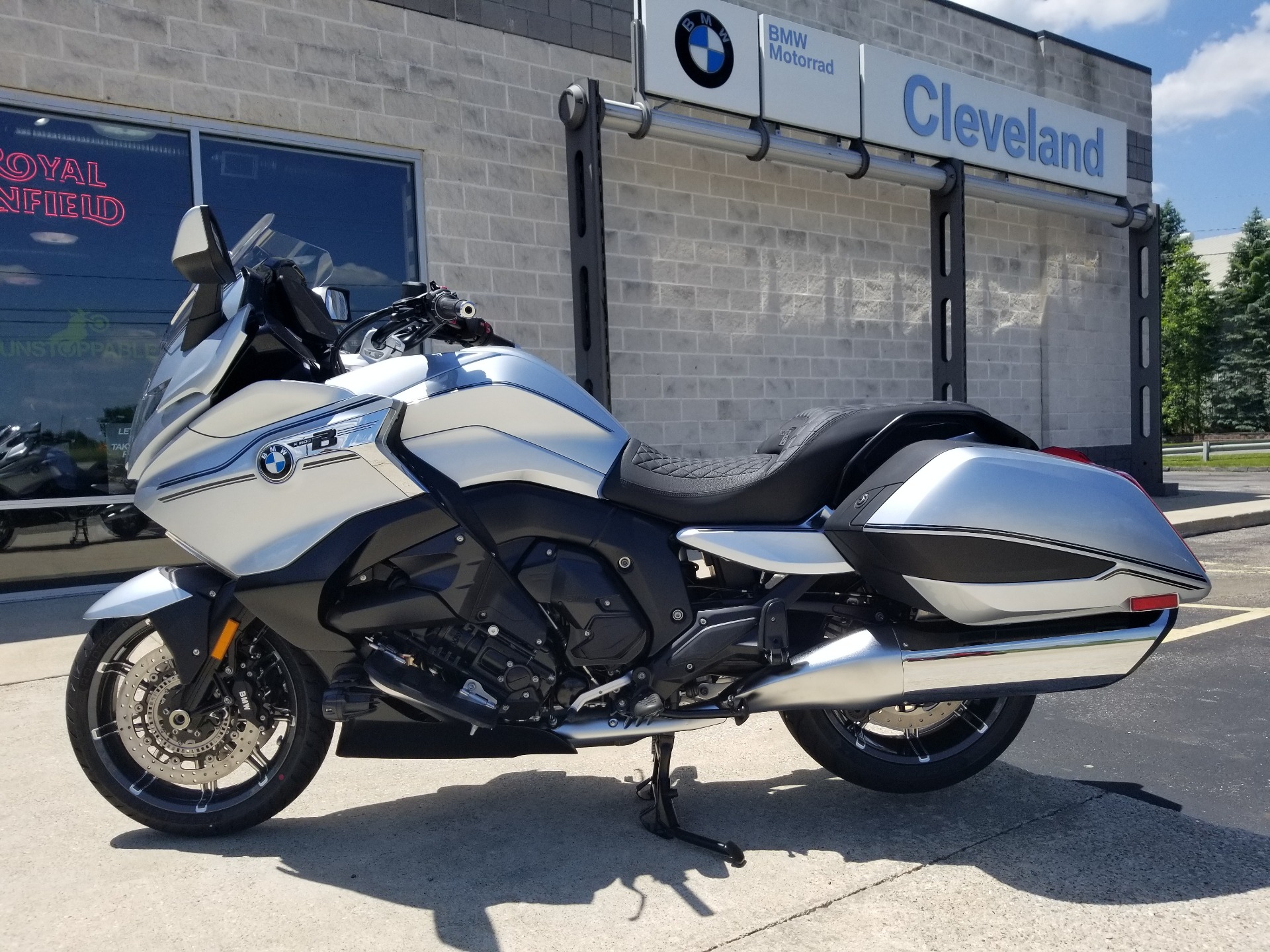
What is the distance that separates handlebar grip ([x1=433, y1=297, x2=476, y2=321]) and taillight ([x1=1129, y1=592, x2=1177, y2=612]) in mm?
2086

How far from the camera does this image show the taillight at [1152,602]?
285 cm

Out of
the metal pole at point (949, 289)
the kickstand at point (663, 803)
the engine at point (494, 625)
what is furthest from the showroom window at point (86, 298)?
the metal pole at point (949, 289)

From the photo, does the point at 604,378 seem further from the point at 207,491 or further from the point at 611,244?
the point at 207,491

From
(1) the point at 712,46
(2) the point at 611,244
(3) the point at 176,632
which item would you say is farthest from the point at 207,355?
(1) the point at 712,46

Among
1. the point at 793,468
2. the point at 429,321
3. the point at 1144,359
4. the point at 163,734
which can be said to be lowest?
the point at 163,734

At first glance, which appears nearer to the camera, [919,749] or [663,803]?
[663,803]

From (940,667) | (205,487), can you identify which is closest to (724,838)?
(940,667)

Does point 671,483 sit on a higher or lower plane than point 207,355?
lower

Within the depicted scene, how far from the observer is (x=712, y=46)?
905 centimetres

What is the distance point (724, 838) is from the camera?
9.69ft

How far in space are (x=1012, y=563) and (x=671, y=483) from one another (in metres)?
1.00

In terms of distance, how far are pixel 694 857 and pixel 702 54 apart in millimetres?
7930

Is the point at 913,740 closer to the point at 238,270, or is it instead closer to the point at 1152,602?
the point at 1152,602

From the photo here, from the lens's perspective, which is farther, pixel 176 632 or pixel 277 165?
pixel 277 165
